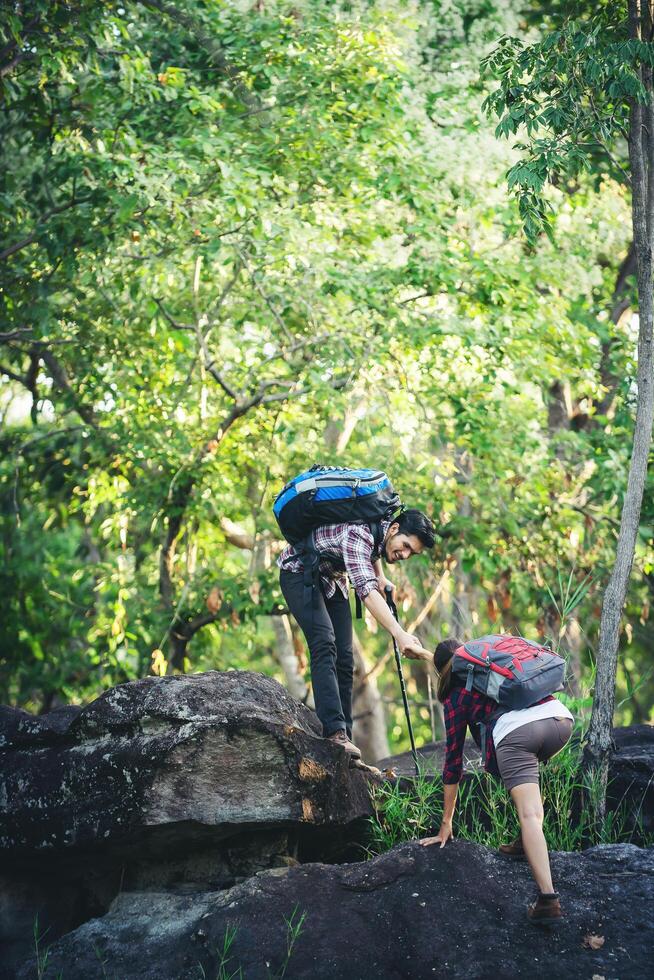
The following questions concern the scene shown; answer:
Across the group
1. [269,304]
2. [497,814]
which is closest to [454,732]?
[497,814]

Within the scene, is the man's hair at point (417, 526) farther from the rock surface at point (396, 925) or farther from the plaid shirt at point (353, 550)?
the rock surface at point (396, 925)

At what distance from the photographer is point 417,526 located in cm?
489

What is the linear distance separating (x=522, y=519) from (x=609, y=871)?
5.84 meters

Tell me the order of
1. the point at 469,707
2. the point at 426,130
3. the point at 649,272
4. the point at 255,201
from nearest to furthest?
the point at 469,707
the point at 649,272
the point at 255,201
the point at 426,130

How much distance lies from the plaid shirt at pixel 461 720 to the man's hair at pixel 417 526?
0.86 meters

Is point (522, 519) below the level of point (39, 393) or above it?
below

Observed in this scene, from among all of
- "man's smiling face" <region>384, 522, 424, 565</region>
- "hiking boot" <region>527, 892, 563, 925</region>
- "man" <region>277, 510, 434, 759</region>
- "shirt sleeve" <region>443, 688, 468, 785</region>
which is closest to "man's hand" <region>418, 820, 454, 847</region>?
"shirt sleeve" <region>443, 688, 468, 785</region>

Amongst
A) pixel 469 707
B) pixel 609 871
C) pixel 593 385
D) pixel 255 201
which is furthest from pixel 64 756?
pixel 593 385

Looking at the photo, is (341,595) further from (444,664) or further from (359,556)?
(444,664)

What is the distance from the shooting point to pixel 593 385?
1037 centimetres

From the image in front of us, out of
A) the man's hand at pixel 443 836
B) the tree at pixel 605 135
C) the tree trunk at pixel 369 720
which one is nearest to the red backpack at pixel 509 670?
the man's hand at pixel 443 836

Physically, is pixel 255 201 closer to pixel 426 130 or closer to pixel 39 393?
pixel 426 130

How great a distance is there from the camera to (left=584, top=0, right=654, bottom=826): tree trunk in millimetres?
5340

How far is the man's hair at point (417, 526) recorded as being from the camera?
4879mm
